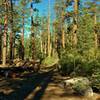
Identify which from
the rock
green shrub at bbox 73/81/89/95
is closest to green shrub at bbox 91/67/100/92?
the rock

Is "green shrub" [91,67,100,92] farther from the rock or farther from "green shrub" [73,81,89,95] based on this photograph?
"green shrub" [73,81,89,95]

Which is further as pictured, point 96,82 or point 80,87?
point 96,82

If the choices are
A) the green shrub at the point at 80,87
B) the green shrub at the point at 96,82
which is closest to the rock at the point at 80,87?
the green shrub at the point at 80,87

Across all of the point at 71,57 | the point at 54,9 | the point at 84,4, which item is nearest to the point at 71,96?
the point at 71,57

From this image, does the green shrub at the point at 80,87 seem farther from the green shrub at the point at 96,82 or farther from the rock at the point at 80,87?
the green shrub at the point at 96,82

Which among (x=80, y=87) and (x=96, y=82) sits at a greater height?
(x=96, y=82)

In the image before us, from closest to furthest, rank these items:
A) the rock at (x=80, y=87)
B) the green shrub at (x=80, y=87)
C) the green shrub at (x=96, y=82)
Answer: the rock at (x=80, y=87) → the green shrub at (x=80, y=87) → the green shrub at (x=96, y=82)

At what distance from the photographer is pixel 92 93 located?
14094mm

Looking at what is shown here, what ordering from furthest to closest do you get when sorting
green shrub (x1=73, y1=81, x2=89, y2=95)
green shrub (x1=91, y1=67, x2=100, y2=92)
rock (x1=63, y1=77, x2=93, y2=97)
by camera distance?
1. green shrub (x1=91, y1=67, x2=100, y2=92)
2. green shrub (x1=73, y1=81, x2=89, y2=95)
3. rock (x1=63, y1=77, x2=93, y2=97)

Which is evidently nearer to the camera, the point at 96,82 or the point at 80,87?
the point at 80,87

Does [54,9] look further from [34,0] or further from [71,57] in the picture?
[71,57]

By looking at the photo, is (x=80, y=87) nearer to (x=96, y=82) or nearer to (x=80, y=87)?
(x=80, y=87)

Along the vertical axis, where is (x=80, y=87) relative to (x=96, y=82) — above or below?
below

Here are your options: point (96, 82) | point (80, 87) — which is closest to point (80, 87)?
point (80, 87)
